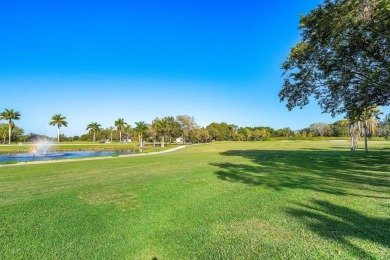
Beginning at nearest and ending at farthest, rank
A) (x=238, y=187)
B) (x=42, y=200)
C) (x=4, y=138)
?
1. (x=42, y=200)
2. (x=238, y=187)
3. (x=4, y=138)

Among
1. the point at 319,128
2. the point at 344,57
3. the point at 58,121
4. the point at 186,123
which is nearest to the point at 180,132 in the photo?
the point at 186,123

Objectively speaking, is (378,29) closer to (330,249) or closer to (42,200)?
(330,249)

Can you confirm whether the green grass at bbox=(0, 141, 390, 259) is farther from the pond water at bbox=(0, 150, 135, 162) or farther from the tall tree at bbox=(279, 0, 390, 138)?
the pond water at bbox=(0, 150, 135, 162)

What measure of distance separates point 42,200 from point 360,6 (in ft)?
41.3

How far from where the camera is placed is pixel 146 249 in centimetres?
379

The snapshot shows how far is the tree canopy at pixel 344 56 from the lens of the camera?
9.68 m

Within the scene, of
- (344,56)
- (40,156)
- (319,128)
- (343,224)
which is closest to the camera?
(343,224)

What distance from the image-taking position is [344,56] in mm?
12188

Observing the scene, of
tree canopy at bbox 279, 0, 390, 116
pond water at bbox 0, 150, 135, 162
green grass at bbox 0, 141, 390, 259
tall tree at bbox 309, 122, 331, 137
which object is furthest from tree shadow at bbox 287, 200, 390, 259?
tall tree at bbox 309, 122, 331, 137

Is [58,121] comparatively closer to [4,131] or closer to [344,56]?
[4,131]

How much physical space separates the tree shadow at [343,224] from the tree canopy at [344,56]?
6885 mm

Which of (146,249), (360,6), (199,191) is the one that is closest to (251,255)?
(146,249)

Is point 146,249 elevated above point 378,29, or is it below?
below

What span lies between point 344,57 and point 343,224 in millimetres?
10667
